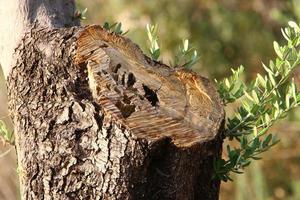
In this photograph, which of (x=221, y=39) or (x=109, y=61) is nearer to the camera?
(x=109, y=61)

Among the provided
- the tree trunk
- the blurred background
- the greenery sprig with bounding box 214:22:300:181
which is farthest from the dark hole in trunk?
the blurred background

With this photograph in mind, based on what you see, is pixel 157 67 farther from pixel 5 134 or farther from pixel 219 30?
pixel 219 30

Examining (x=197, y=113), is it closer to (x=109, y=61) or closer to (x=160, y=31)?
(x=109, y=61)

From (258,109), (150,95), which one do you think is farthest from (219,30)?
(150,95)

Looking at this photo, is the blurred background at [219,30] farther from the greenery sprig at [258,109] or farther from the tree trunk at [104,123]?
the tree trunk at [104,123]

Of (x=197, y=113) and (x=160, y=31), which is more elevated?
(x=160, y=31)

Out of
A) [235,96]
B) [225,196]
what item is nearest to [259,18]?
[225,196]

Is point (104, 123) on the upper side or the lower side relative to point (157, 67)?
lower

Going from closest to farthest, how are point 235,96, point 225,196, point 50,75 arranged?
point 50,75 → point 235,96 → point 225,196

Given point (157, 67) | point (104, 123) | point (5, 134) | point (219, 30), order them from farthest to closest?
point (219, 30) → point (5, 134) → point (157, 67) → point (104, 123)
